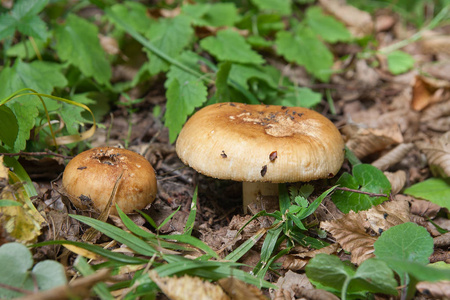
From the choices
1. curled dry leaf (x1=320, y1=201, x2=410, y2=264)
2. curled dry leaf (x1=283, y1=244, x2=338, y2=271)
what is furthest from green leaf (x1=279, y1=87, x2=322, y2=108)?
curled dry leaf (x1=283, y1=244, x2=338, y2=271)

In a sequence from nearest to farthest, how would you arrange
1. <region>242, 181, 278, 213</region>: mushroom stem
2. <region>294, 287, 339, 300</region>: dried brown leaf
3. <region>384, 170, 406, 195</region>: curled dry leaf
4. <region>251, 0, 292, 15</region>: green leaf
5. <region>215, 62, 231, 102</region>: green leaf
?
1. <region>294, 287, 339, 300</region>: dried brown leaf
2. <region>242, 181, 278, 213</region>: mushroom stem
3. <region>384, 170, 406, 195</region>: curled dry leaf
4. <region>215, 62, 231, 102</region>: green leaf
5. <region>251, 0, 292, 15</region>: green leaf

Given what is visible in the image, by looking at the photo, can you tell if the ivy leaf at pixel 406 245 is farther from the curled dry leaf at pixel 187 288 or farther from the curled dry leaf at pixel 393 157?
the curled dry leaf at pixel 393 157

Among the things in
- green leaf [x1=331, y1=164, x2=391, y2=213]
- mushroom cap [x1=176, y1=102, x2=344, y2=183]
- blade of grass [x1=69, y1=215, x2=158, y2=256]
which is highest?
mushroom cap [x1=176, y1=102, x2=344, y2=183]

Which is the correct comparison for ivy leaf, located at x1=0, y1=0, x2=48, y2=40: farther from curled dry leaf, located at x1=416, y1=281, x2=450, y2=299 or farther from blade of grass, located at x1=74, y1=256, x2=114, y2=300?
curled dry leaf, located at x1=416, y1=281, x2=450, y2=299

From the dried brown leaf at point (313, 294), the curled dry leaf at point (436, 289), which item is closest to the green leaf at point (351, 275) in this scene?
the dried brown leaf at point (313, 294)

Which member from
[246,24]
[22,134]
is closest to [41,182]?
[22,134]

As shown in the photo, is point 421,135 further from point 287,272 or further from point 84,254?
point 84,254
